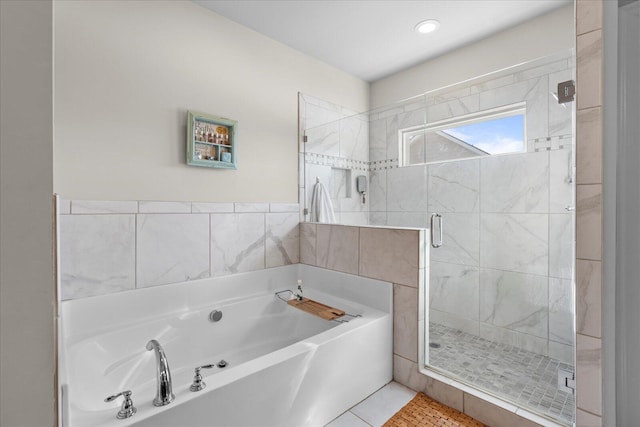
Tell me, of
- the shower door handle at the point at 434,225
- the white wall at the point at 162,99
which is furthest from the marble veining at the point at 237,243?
the shower door handle at the point at 434,225

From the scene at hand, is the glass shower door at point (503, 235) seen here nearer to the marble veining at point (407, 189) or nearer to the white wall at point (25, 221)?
the marble veining at point (407, 189)

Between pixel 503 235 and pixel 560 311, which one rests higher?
pixel 503 235

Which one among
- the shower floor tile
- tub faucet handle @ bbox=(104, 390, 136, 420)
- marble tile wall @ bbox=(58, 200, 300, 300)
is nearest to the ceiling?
marble tile wall @ bbox=(58, 200, 300, 300)

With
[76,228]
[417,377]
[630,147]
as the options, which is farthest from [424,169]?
[76,228]

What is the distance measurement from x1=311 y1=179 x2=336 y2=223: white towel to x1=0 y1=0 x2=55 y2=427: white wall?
2.43 m

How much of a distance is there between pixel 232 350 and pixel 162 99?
1.72 metres


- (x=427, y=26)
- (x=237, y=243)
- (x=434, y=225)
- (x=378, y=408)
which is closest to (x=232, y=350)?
(x=237, y=243)

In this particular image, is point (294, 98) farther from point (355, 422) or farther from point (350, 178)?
point (355, 422)

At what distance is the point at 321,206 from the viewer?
2.73 metres

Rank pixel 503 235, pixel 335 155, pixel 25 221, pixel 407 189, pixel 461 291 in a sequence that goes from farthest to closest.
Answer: pixel 335 155 < pixel 407 189 < pixel 461 291 < pixel 503 235 < pixel 25 221

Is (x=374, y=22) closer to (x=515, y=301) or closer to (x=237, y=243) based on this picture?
(x=237, y=243)

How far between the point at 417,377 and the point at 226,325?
127 centimetres

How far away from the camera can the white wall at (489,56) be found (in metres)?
2.21

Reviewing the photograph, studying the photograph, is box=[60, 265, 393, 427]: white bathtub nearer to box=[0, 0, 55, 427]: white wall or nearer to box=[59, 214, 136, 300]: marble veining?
box=[59, 214, 136, 300]: marble veining
